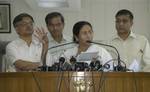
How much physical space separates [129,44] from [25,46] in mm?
993

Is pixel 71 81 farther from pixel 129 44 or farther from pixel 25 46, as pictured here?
pixel 129 44

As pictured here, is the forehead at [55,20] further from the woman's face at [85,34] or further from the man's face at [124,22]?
the man's face at [124,22]

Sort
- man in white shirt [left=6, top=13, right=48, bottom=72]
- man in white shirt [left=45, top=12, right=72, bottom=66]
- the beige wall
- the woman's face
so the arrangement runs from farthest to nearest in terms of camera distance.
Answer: the beige wall, man in white shirt [left=45, top=12, right=72, bottom=66], man in white shirt [left=6, top=13, right=48, bottom=72], the woman's face

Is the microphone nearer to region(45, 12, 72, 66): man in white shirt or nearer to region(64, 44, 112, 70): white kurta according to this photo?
region(64, 44, 112, 70): white kurta

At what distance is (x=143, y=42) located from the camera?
303 cm

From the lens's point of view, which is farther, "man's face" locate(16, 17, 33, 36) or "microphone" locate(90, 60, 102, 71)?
"man's face" locate(16, 17, 33, 36)

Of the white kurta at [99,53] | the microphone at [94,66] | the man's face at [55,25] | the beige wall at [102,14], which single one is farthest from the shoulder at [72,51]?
the beige wall at [102,14]

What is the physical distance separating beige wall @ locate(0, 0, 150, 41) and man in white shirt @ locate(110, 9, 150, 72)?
2.26m

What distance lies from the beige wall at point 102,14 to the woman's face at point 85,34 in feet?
8.89

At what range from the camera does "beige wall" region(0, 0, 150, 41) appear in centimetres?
542

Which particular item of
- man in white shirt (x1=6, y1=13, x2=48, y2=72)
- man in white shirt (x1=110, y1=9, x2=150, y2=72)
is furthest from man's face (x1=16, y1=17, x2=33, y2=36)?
man in white shirt (x1=110, y1=9, x2=150, y2=72)

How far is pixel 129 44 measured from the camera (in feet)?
10.2

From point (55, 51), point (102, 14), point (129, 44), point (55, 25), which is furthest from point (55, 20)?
point (102, 14)

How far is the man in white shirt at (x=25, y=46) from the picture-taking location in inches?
110
